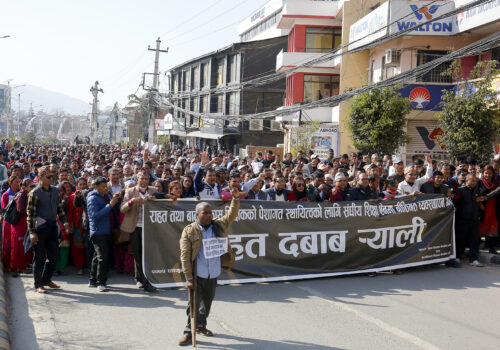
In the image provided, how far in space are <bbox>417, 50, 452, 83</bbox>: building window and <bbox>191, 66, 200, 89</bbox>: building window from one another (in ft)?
120

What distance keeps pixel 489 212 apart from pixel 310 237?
417cm

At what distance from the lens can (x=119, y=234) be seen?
8406 mm

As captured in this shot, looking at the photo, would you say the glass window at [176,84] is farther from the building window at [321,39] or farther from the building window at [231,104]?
the building window at [321,39]

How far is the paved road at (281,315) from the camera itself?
236 inches

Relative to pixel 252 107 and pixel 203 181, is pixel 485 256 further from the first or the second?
pixel 252 107

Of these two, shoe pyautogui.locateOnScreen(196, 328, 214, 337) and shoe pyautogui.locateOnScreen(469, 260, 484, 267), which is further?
shoe pyautogui.locateOnScreen(469, 260, 484, 267)

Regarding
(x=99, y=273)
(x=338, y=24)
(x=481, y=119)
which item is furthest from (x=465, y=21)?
(x=99, y=273)

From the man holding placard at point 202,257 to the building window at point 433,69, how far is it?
18821 mm

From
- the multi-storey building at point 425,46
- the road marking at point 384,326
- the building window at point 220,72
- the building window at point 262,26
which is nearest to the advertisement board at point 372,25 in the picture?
the multi-storey building at point 425,46

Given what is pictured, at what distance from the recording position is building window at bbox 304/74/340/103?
32.6 m

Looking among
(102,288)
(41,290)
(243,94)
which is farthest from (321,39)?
(41,290)

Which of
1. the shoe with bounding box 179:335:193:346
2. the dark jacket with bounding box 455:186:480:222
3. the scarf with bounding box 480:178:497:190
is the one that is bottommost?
the shoe with bounding box 179:335:193:346

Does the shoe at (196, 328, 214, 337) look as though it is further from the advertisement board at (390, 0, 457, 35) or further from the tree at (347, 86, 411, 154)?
the advertisement board at (390, 0, 457, 35)

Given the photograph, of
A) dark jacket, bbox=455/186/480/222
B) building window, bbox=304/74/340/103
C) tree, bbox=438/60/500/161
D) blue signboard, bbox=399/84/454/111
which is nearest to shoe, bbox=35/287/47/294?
dark jacket, bbox=455/186/480/222
